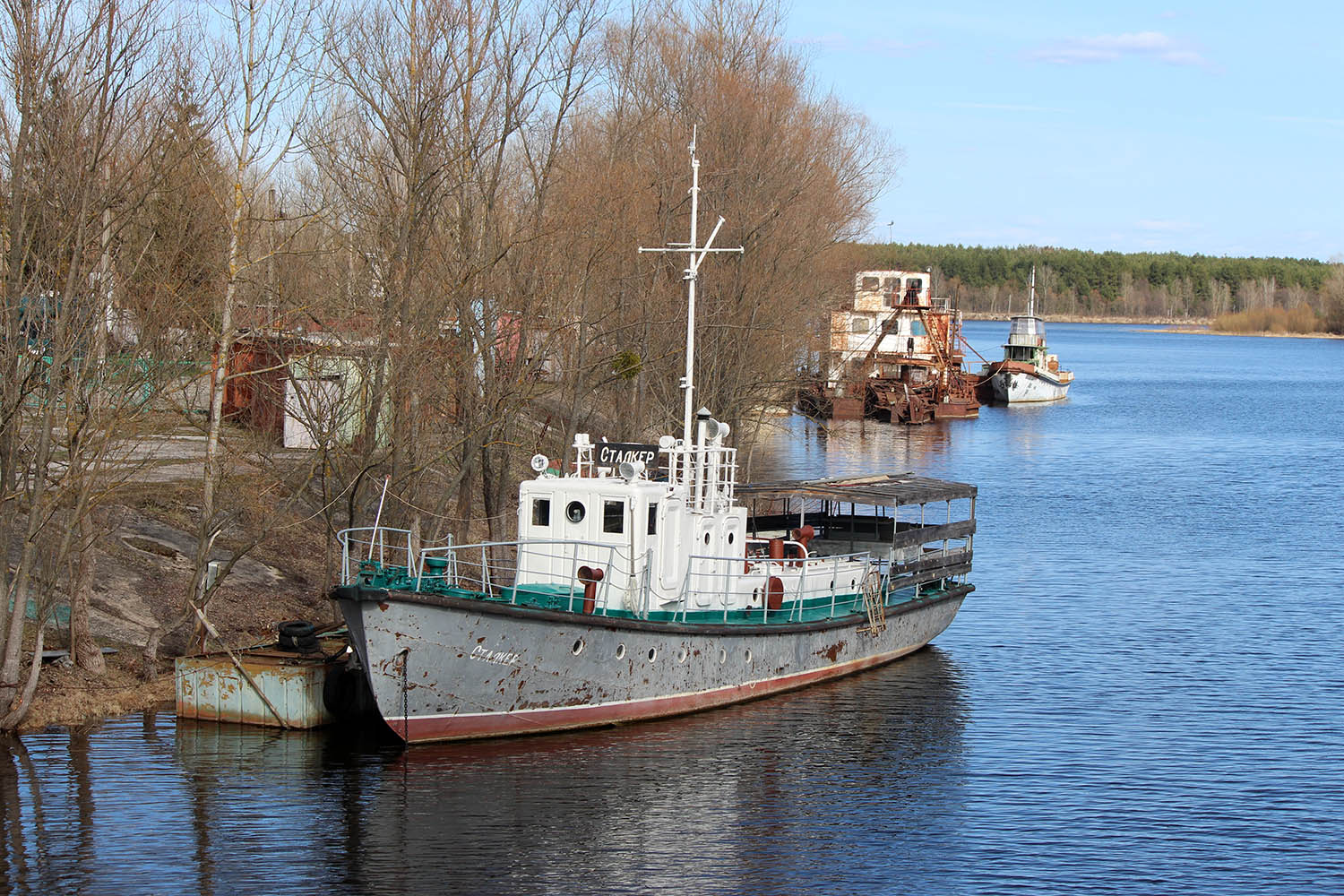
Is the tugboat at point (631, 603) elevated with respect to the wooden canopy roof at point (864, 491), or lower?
lower

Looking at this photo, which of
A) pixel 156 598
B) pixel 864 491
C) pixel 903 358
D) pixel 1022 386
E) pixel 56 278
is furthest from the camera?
pixel 1022 386

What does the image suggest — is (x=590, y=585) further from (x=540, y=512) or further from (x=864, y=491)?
(x=864, y=491)

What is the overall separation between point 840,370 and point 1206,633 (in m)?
47.9

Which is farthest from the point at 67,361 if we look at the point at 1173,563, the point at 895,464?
the point at 895,464

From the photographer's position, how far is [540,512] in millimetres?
25344

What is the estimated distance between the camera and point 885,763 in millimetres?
23750

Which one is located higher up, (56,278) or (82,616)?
(56,278)

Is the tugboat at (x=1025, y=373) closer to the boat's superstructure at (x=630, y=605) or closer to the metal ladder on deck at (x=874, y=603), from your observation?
the boat's superstructure at (x=630, y=605)

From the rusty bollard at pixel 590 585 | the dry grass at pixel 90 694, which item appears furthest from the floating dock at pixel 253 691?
the rusty bollard at pixel 590 585

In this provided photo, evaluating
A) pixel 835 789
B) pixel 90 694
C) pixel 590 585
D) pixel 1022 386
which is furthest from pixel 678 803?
pixel 1022 386

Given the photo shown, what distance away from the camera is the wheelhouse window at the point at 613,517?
24984mm

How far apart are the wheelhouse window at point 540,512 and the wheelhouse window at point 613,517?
3.31 ft

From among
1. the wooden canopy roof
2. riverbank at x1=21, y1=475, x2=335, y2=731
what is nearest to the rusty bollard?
the wooden canopy roof

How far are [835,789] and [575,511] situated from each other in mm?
6442
